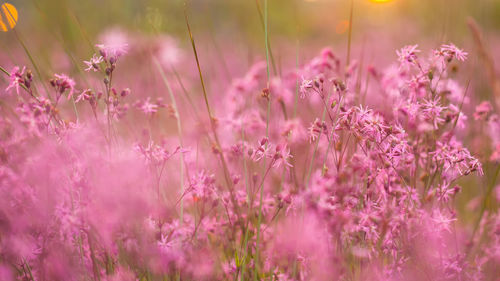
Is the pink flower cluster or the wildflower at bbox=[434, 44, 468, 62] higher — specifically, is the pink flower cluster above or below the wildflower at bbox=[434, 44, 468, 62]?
below

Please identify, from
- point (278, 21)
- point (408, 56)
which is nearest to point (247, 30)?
point (278, 21)

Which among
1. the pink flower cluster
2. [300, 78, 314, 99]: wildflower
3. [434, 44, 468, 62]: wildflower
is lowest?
the pink flower cluster

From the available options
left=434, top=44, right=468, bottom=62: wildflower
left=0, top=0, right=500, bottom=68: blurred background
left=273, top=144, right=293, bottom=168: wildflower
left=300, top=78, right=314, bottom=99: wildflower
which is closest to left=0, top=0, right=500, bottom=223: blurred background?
left=0, top=0, right=500, bottom=68: blurred background

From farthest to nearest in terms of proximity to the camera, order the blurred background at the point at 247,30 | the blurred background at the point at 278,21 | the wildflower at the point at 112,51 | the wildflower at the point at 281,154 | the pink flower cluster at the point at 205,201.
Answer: the blurred background at the point at 278,21 < the blurred background at the point at 247,30 < the wildflower at the point at 112,51 < the wildflower at the point at 281,154 < the pink flower cluster at the point at 205,201

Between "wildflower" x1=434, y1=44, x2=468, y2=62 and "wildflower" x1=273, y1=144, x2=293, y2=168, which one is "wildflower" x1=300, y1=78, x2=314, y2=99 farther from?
"wildflower" x1=434, y1=44, x2=468, y2=62

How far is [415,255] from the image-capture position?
1578 millimetres

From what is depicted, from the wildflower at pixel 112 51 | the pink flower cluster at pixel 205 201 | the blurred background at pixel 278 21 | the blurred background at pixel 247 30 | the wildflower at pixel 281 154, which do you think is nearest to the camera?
the pink flower cluster at pixel 205 201

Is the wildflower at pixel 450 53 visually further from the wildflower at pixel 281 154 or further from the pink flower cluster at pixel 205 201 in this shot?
the wildflower at pixel 281 154

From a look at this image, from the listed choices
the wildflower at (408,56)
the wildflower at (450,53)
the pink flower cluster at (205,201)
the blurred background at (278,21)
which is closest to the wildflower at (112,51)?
the pink flower cluster at (205,201)

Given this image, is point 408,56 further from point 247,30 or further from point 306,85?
point 247,30

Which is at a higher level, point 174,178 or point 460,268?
point 174,178

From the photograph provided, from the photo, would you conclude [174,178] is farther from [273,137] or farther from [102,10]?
[102,10]

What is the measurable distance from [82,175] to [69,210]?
0.47 ft

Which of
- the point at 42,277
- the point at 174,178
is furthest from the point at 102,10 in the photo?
the point at 42,277
